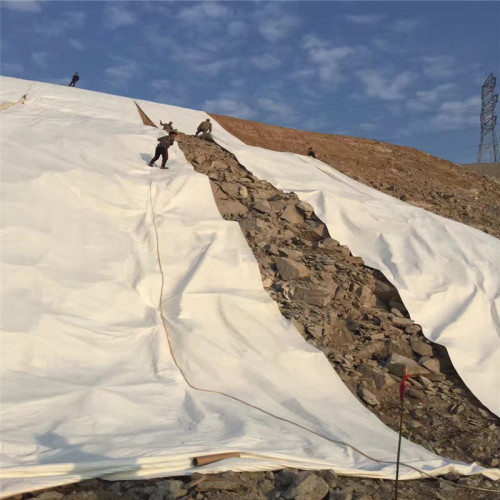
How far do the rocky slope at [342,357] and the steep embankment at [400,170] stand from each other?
550 centimetres

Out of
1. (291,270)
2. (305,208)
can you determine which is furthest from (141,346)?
(305,208)

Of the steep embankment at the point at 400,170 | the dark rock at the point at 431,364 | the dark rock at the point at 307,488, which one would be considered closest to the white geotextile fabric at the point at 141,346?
the dark rock at the point at 307,488

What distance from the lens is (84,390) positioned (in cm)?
435

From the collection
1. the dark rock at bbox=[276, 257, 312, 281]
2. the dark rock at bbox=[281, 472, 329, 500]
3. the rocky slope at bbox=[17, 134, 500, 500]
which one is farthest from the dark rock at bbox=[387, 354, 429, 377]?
the dark rock at bbox=[281, 472, 329, 500]

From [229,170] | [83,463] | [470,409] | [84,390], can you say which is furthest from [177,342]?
[229,170]

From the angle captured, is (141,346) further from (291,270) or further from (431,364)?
(431,364)

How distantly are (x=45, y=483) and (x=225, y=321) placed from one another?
2.84 meters

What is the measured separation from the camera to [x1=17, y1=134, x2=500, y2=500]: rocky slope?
145 inches

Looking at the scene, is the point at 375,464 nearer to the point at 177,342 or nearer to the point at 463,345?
the point at 177,342

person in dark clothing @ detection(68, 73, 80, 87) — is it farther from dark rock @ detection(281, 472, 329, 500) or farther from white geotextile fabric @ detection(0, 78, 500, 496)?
dark rock @ detection(281, 472, 329, 500)

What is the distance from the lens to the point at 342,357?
Result: 242 inches

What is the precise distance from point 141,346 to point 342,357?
2.25 metres

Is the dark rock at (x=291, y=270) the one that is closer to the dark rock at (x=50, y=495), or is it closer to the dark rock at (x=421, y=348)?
the dark rock at (x=421, y=348)

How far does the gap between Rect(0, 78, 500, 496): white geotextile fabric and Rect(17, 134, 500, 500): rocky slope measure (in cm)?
14
